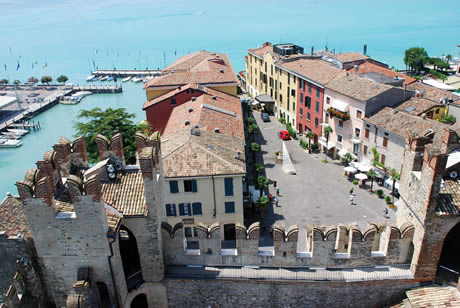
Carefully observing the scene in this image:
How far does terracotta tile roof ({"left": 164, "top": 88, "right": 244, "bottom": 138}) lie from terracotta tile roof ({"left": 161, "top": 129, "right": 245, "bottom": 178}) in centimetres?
420

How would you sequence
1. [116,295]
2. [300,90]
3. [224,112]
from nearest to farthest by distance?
[116,295] < [224,112] < [300,90]

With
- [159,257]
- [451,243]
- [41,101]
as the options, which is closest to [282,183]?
[451,243]

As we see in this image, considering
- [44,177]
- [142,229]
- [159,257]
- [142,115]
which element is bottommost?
[142,115]

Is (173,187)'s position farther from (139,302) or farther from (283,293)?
(283,293)

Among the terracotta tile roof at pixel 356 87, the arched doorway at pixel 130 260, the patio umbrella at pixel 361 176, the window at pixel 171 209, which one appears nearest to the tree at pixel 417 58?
the terracotta tile roof at pixel 356 87

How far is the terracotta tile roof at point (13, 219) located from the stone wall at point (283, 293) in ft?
24.6

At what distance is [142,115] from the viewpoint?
10112cm

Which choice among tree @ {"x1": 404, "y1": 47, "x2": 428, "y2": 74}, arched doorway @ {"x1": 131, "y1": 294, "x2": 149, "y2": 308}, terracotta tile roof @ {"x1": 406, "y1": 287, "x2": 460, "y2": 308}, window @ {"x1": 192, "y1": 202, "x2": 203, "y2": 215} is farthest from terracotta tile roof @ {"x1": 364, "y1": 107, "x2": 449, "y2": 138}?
tree @ {"x1": 404, "y1": 47, "x2": 428, "y2": 74}

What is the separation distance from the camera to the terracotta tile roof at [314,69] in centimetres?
6103

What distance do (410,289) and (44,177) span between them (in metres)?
17.3

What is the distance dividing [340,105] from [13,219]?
4586 cm

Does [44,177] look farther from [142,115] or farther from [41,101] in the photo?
[41,101]

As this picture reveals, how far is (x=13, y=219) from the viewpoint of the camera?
63.1 feet

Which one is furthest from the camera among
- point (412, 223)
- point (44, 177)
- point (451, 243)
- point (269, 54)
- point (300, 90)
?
point (269, 54)
